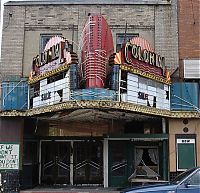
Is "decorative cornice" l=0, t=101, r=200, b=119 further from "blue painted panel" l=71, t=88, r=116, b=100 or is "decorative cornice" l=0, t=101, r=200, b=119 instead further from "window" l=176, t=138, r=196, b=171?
"window" l=176, t=138, r=196, b=171

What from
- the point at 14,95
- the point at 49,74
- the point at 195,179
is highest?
the point at 49,74

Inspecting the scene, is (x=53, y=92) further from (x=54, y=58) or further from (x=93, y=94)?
(x=93, y=94)

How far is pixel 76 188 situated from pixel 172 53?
7261 mm

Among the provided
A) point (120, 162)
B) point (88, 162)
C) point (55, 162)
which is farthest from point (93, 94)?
point (55, 162)

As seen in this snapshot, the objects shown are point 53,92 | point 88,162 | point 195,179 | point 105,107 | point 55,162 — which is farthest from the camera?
point 55,162

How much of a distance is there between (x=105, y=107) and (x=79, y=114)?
7.15 ft

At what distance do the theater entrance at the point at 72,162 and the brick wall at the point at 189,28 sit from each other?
225 inches

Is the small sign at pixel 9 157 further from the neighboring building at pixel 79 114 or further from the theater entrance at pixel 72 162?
the theater entrance at pixel 72 162

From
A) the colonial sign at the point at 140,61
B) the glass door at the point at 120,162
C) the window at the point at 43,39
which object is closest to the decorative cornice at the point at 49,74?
the colonial sign at the point at 140,61

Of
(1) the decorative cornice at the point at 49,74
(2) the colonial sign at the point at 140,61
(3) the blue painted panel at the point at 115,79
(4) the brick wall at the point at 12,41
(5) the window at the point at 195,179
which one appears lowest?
(5) the window at the point at 195,179

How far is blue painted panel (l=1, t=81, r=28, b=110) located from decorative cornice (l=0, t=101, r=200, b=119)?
11.3 inches

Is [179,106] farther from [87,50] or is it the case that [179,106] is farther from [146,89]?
[87,50]

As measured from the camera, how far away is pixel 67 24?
18.9 m

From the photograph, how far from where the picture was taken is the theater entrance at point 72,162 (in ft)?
62.1
